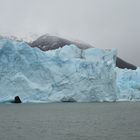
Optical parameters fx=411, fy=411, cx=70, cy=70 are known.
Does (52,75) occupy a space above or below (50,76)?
above

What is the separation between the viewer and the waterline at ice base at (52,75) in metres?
47.6

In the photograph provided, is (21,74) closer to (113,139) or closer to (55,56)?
(55,56)

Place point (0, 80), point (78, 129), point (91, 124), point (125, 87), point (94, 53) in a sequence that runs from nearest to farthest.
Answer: point (78, 129) < point (91, 124) < point (0, 80) < point (94, 53) < point (125, 87)

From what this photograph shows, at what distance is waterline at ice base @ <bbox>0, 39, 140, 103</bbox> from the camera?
156 ft

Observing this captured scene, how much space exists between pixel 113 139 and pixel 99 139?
0.78 m

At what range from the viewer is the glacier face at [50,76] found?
156 ft

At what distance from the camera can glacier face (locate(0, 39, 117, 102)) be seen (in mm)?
47625

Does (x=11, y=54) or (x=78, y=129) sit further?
(x=11, y=54)

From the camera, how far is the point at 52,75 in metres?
50.5

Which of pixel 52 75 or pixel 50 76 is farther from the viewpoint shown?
pixel 52 75

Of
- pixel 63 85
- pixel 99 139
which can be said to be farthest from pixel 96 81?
pixel 99 139

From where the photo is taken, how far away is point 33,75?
163 ft

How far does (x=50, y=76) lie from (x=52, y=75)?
0.30m

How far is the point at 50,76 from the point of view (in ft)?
165
